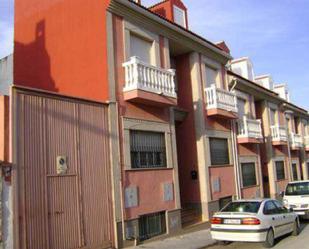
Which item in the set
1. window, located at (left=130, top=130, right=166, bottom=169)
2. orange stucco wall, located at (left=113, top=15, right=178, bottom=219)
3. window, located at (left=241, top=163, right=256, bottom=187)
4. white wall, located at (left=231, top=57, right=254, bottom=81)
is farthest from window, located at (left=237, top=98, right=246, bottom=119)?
orange stucco wall, located at (left=113, top=15, right=178, bottom=219)

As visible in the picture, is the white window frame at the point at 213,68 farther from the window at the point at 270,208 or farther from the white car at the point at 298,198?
the window at the point at 270,208

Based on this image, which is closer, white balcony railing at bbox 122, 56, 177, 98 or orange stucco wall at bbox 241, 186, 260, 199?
white balcony railing at bbox 122, 56, 177, 98

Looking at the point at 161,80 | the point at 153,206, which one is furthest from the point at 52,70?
the point at 153,206

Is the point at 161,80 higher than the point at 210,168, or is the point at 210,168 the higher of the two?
the point at 161,80

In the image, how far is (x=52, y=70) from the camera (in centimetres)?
1557

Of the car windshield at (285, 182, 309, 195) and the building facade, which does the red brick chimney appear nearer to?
the building facade

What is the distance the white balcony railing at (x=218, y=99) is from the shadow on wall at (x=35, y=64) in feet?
24.4

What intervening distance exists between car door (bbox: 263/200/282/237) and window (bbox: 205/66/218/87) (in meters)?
8.54

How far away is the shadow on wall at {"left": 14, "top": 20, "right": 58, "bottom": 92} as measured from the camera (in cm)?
1578

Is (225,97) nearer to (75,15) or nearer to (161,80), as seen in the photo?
(161,80)

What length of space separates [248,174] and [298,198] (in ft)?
19.6

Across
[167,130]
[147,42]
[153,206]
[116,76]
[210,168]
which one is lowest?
[153,206]

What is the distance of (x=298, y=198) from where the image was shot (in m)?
17.2

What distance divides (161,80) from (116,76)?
2.04 metres
